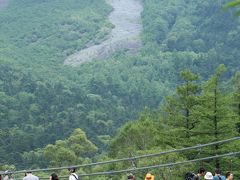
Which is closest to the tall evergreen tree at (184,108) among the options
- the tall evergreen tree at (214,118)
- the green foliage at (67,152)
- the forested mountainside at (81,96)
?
the tall evergreen tree at (214,118)

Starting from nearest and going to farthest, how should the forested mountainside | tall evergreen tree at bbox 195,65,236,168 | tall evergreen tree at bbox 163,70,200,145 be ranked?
tall evergreen tree at bbox 195,65,236,168
tall evergreen tree at bbox 163,70,200,145
the forested mountainside

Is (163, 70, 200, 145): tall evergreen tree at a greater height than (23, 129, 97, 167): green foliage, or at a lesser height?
greater

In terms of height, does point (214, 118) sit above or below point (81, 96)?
above

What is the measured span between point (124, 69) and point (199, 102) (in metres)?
168

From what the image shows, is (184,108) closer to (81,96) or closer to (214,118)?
(214,118)

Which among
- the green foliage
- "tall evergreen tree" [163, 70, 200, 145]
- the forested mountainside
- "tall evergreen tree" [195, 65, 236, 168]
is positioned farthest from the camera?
the forested mountainside

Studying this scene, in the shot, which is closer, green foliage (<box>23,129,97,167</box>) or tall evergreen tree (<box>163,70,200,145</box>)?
tall evergreen tree (<box>163,70,200,145</box>)

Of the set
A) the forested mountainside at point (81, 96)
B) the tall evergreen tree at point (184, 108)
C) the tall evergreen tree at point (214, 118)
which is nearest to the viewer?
the tall evergreen tree at point (214, 118)

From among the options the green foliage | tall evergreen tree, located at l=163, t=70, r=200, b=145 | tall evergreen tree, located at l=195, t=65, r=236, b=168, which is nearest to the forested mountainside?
the green foliage

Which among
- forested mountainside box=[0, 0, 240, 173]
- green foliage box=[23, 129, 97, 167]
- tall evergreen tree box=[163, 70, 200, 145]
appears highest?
tall evergreen tree box=[163, 70, 200, 145]

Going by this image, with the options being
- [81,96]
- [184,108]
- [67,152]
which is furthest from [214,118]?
[81,96]

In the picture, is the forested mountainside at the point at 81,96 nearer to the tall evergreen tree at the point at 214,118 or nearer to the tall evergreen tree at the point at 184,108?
the tall evergreen tree at the point at 184,108

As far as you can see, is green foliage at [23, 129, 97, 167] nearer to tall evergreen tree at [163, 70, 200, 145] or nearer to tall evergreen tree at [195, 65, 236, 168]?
tall evergreen tree at [163, 70, 200, 145]

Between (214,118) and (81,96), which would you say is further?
(81,96)
